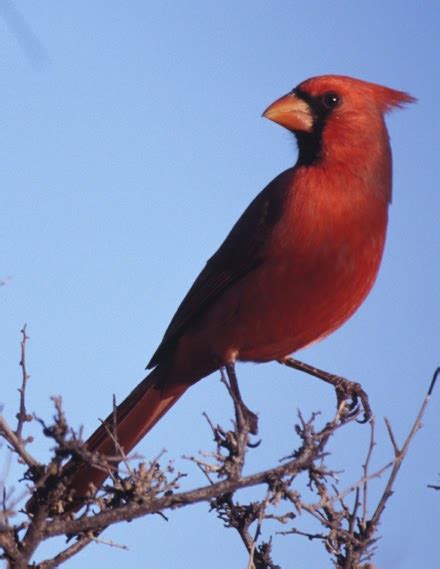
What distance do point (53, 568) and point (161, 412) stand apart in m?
1.44

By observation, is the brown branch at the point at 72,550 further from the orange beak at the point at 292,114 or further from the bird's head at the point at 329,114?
the orange beak at the point at 292,114

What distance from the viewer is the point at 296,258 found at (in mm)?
3352

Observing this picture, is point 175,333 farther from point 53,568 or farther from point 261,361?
point 53,568

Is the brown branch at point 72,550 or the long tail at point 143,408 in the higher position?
the long tail at point 143,408

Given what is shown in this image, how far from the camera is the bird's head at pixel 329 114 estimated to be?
12.2ft

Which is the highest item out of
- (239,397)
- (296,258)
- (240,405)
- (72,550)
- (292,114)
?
(292,114)

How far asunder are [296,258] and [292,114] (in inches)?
30.6

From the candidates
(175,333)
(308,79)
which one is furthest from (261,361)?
(308,79)

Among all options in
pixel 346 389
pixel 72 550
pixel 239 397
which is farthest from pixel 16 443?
pixel 346 389

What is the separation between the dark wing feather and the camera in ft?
11.6

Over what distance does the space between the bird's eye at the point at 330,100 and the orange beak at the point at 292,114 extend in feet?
0.24

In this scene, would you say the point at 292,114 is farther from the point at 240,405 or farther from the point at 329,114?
the point at 240,405

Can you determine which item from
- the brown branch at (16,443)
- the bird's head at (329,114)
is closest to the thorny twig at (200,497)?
the brown branch at (16,443)

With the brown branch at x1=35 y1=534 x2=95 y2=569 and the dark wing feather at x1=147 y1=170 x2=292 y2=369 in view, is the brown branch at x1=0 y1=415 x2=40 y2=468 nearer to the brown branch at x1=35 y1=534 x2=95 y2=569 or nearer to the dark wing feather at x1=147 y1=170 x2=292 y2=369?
the brown branch at x1=35 y1=534 x2=95 y2=569
